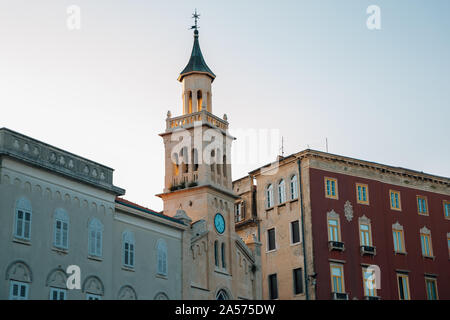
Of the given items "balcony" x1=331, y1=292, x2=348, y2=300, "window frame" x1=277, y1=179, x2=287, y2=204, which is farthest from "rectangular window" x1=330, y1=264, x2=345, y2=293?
"window frame" x1=277, y1=179, x2=287, y2=204

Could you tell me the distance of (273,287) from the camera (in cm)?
5625

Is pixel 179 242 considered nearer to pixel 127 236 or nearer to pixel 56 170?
pixel 127 236

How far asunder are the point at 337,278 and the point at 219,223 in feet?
34.5

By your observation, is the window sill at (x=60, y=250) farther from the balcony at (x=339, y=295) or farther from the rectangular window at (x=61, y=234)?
the balcony at (x=339, y=295)

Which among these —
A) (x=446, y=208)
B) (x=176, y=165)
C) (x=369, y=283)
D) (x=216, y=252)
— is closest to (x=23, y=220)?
(x=216, y=252)

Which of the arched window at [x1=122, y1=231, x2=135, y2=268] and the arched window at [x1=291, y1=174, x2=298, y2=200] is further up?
the arched window at [x1=291, y1=174, x2=298, y2=200]

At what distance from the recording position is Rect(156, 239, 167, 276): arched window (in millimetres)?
42625

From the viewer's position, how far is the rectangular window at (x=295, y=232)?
55.2 m

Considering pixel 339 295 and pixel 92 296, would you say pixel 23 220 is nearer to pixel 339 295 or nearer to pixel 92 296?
pixel 92 296

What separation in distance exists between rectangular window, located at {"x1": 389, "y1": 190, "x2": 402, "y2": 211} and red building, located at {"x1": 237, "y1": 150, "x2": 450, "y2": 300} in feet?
0.25

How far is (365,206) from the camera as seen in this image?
56.9 m

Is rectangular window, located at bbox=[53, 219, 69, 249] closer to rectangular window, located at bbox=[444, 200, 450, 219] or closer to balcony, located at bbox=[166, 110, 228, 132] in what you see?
balcony, located at bbox=[166, 110, 228, 132]

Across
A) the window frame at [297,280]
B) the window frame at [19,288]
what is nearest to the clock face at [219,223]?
the window frame at [297,280]
